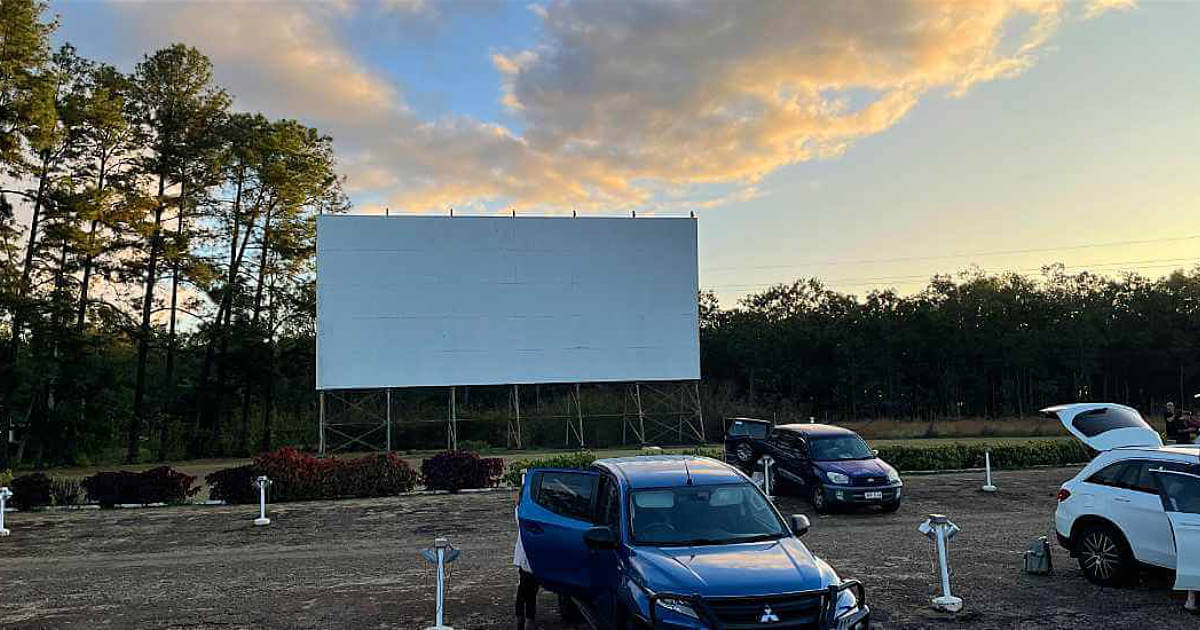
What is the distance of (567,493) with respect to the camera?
25.0 feet

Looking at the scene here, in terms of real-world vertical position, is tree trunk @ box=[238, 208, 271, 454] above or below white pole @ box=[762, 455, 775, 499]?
above

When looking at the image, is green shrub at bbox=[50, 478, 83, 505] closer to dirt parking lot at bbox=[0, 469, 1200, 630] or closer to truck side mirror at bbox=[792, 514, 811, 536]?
dirt parking lot at bbox=[0, 469, 1200, 630]

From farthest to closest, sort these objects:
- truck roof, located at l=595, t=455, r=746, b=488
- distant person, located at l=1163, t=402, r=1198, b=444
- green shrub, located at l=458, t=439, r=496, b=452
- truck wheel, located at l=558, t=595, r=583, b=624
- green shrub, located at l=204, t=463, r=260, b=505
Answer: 1. green shrub, located at l=458, t=439, r=496, b=452
2. green shrub, located at l=204, t=463, r=260, b=505
3. distant person, located at l=1163, t=402, r=1198, b=444
4. truck wheel, located at l=558, t=595, r=583, b=624
5. truck roof, located at l=595, t=455, r=746, b=488

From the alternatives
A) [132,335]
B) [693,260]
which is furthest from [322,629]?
[132,335]

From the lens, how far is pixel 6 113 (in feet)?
97.2

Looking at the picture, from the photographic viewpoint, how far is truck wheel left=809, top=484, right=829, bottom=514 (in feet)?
47.5

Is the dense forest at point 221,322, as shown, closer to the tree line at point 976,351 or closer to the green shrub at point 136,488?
the tree line at point 976,351

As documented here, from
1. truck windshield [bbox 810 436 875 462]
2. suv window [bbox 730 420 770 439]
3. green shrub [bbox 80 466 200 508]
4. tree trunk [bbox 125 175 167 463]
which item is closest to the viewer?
truck windshield [bbox 810 436 875 462]

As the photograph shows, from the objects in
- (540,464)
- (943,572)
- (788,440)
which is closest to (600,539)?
(943,572)

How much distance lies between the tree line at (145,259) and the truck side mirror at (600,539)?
3193 cm

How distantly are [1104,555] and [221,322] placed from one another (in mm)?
38356

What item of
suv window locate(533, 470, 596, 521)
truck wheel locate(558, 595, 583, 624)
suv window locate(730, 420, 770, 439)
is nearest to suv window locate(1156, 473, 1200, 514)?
suv window locate(533, 470, 596, 521)

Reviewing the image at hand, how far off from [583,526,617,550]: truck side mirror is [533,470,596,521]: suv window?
0.80 meters

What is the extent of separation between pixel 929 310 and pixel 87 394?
156 feet
